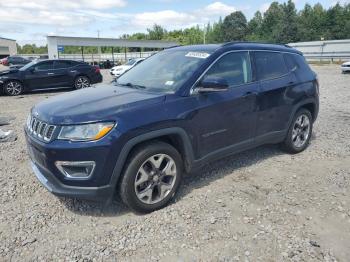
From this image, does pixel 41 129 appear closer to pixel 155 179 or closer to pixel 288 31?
pixel 155 179

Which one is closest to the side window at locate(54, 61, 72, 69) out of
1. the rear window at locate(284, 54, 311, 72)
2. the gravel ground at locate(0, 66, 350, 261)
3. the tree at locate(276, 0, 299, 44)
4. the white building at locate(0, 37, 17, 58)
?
the gravel ground at locate(0, 66, 350, 261)

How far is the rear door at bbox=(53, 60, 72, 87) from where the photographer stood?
13.9m

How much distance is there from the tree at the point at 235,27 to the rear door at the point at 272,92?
92.3 metres

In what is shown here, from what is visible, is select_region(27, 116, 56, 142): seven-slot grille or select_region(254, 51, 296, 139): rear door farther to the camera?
select_region(254, 51, 296, 139): rear door

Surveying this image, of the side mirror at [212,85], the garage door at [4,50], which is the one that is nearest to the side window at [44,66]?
the side mirror at [212,85]

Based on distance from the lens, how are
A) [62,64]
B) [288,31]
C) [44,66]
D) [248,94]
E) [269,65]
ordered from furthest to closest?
[288,31], [62,64], [44,66], [269,65], [248,94]

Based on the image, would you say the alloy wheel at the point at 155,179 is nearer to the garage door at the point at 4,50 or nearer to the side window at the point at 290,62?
the side window at the point at 290,62

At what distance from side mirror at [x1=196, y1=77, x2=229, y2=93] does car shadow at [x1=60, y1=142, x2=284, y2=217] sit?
1.01 metres

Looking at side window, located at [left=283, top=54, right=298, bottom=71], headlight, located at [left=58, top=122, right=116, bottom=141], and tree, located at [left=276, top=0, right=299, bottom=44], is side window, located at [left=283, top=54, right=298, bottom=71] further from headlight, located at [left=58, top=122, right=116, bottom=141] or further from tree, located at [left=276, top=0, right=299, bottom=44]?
tree, located at [left=276, top=0, right=299, bottom=44]

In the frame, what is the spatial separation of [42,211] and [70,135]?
1.13 m

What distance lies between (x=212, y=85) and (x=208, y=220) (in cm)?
149

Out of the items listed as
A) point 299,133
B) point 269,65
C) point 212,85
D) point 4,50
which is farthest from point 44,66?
point 4,50

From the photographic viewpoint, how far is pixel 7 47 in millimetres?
86375

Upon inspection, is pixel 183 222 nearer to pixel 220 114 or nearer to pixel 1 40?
pixel 220 114
